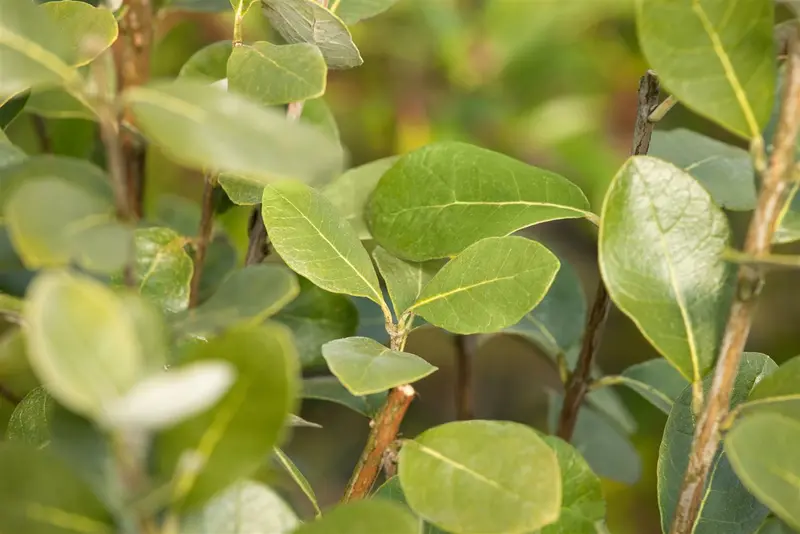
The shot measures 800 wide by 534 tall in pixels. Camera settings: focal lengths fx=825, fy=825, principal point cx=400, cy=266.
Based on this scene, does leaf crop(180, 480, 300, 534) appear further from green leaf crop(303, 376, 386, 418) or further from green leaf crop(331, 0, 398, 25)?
green leaf crop(331, 0, 398, 25)

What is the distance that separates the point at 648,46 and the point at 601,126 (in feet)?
4.36

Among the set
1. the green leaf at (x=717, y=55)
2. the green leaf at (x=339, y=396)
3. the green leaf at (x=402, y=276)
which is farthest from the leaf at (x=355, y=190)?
the green leaf at (x=717, y=55)

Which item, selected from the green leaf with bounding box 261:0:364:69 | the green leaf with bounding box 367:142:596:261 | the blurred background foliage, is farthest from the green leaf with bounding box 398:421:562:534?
the blurred background foliage

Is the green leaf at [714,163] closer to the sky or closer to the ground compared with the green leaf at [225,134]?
closer to the ground

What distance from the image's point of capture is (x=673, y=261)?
48 cm

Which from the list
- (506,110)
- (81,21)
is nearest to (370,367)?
(81,21)

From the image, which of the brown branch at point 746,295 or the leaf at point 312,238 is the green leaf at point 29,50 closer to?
the leaf at point 312,238

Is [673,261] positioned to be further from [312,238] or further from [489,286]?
[312,238]

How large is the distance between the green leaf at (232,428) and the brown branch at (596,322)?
13.4 inches

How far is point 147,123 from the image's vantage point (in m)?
0.36

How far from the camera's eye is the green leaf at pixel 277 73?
49 centimetres

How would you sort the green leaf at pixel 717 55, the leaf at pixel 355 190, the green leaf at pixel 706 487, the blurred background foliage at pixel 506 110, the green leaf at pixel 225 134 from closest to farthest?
the green leaf at pixel 225 134 → the green leaf at pixel 717 55 → the green leaf at pixel 706 487 → the leaf at pixel 355 190 → the blurred background foliage at pixel 506 110

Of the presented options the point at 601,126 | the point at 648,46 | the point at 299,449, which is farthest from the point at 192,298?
the point at 601,126

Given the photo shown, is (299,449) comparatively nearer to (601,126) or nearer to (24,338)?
(601,126)
